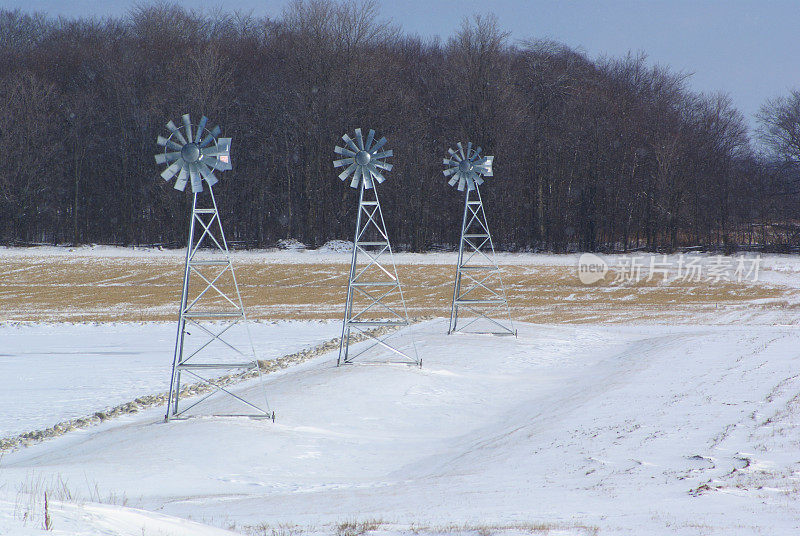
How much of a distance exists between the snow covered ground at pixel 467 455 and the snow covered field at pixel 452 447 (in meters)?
0.05

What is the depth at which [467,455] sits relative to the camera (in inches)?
529

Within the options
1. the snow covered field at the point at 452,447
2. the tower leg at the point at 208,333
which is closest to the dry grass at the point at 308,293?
the tower leg at the point at 208,333

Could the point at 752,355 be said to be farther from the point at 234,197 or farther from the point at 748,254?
the point at 234,197

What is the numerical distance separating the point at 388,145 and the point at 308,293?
24.6 metres

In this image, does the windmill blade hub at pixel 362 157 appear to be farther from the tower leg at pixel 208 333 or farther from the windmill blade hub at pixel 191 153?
the windmill blade hub at pixel 191 153

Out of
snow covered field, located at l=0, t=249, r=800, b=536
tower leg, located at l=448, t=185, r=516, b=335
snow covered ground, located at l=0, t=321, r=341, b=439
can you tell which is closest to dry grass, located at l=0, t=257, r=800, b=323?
tower leg, located at l=448, t=185, r=516, b=335

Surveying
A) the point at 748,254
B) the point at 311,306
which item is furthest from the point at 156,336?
the point at 748,254

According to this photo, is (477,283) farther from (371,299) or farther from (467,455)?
(467,455)

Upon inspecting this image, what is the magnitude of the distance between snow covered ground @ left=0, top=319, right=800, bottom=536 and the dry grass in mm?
11950

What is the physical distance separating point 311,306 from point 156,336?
9578 mm

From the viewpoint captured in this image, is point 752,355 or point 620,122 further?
point 620,122

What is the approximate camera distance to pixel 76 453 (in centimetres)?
1338

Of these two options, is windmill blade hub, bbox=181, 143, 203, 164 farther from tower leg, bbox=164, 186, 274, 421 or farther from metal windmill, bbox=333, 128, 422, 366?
metal windmill, bbox=333, 128, 422, 366

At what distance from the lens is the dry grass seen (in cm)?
3328
